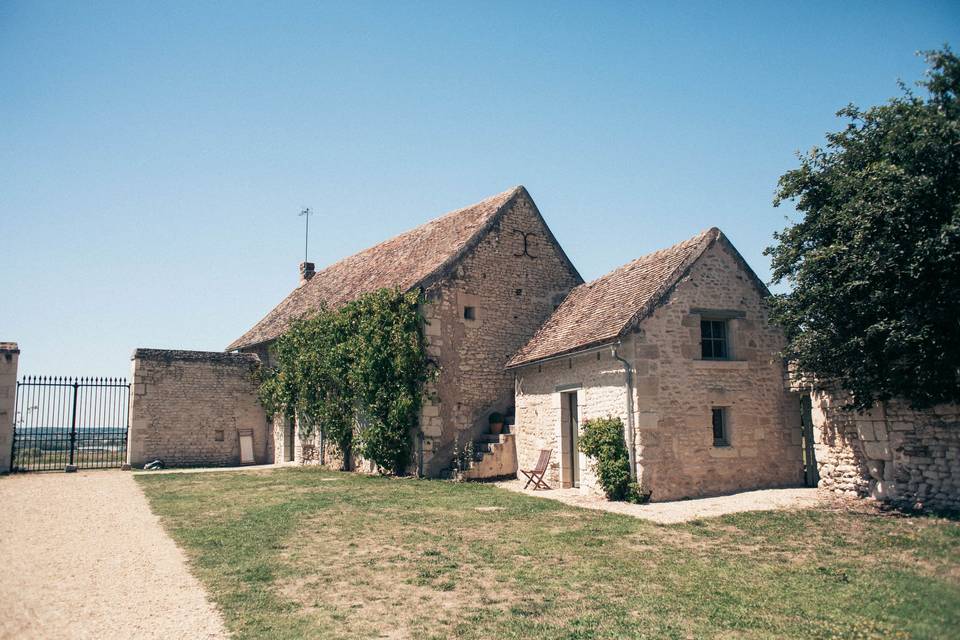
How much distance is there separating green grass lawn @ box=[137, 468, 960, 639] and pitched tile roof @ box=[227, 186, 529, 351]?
7.80 m

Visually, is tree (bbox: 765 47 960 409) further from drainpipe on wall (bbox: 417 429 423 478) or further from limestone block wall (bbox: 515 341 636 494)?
drainpipe on wall (bbox: 417 429 423 478)

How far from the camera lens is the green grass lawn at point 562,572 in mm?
5254

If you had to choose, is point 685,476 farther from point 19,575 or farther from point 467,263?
point 19,575

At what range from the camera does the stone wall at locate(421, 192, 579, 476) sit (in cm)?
1630

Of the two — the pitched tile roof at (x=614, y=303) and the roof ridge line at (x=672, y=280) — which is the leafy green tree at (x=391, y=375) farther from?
the roof ridge line at (x=672, y=280)

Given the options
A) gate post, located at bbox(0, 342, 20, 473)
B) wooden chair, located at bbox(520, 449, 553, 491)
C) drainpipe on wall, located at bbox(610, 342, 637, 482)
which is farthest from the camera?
gate post, located at bbox(0, 342, 20, 473)

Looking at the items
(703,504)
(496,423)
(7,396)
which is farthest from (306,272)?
(703,504)

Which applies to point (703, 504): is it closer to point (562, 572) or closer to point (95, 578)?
point (562, 572)

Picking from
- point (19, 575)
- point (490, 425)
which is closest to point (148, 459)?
point (490, 425)

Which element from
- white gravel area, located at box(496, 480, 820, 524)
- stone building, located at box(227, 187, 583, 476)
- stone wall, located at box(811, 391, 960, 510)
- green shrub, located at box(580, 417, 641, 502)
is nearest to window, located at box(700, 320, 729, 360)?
stone wall, located at box(811, 391, 960, 510)

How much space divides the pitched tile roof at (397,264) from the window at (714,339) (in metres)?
6.56

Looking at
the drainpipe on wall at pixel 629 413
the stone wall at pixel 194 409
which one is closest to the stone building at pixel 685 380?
the drainpipe on wall at pixel 629 413

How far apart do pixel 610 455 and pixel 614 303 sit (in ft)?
→ 11.1

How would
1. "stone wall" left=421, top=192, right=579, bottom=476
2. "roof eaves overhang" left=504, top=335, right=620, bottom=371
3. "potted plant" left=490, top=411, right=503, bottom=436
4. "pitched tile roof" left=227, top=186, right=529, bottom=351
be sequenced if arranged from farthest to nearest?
1. "pitched tile roof" left=227, top=186, right=529, bottom=351
2. "potted plant" left=490, top=411, right=503, bottom=436
3. "stone wall" left=421, top=192, right=579, bottom=476
4. "roof eaves overhang" left=504, top=335, right=620, bottom=371
